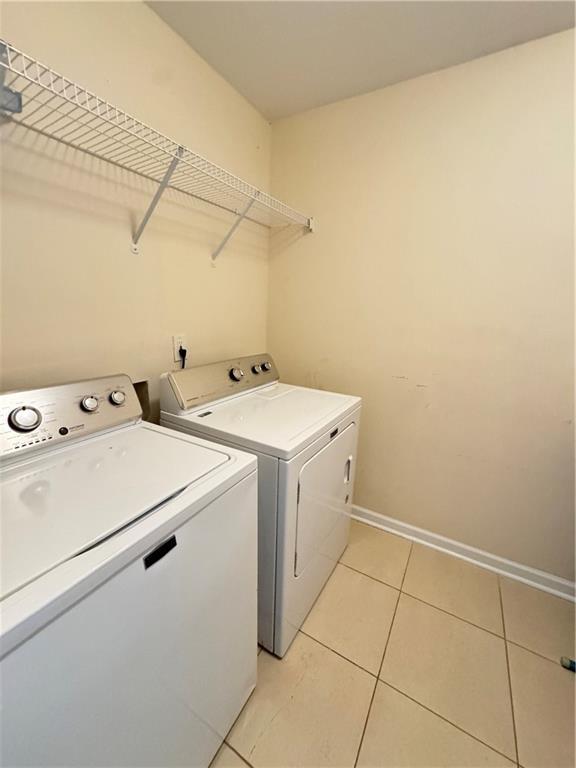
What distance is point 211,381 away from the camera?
61.9 inches

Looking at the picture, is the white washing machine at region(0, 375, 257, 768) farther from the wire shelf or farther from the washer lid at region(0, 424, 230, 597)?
the wire shelf

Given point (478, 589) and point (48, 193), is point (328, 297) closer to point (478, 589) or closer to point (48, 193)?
point (48, 193)

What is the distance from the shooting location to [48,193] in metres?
1.12

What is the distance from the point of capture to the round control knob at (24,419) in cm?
94

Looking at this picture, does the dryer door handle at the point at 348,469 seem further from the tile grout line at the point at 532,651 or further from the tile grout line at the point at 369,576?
the tile grout line at the point at 532,651

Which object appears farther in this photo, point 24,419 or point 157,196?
point 157,196

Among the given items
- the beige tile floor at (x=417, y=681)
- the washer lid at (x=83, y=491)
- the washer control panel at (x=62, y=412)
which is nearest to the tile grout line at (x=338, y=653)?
the beige tile floor at (x=417, y=681)

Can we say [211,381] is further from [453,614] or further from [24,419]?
[453,614]

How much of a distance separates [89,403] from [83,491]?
0.40 metres

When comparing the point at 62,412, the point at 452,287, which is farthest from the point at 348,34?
the point at 62,412

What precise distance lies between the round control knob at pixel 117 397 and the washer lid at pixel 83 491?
0.36ft

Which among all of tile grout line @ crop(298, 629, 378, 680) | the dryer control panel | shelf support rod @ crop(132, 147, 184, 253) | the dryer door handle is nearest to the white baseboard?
the dryer door handle

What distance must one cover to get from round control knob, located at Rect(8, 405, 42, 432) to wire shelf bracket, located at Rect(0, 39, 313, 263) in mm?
781

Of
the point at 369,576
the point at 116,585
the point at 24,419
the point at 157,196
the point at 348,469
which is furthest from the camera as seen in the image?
the point at 369,576
